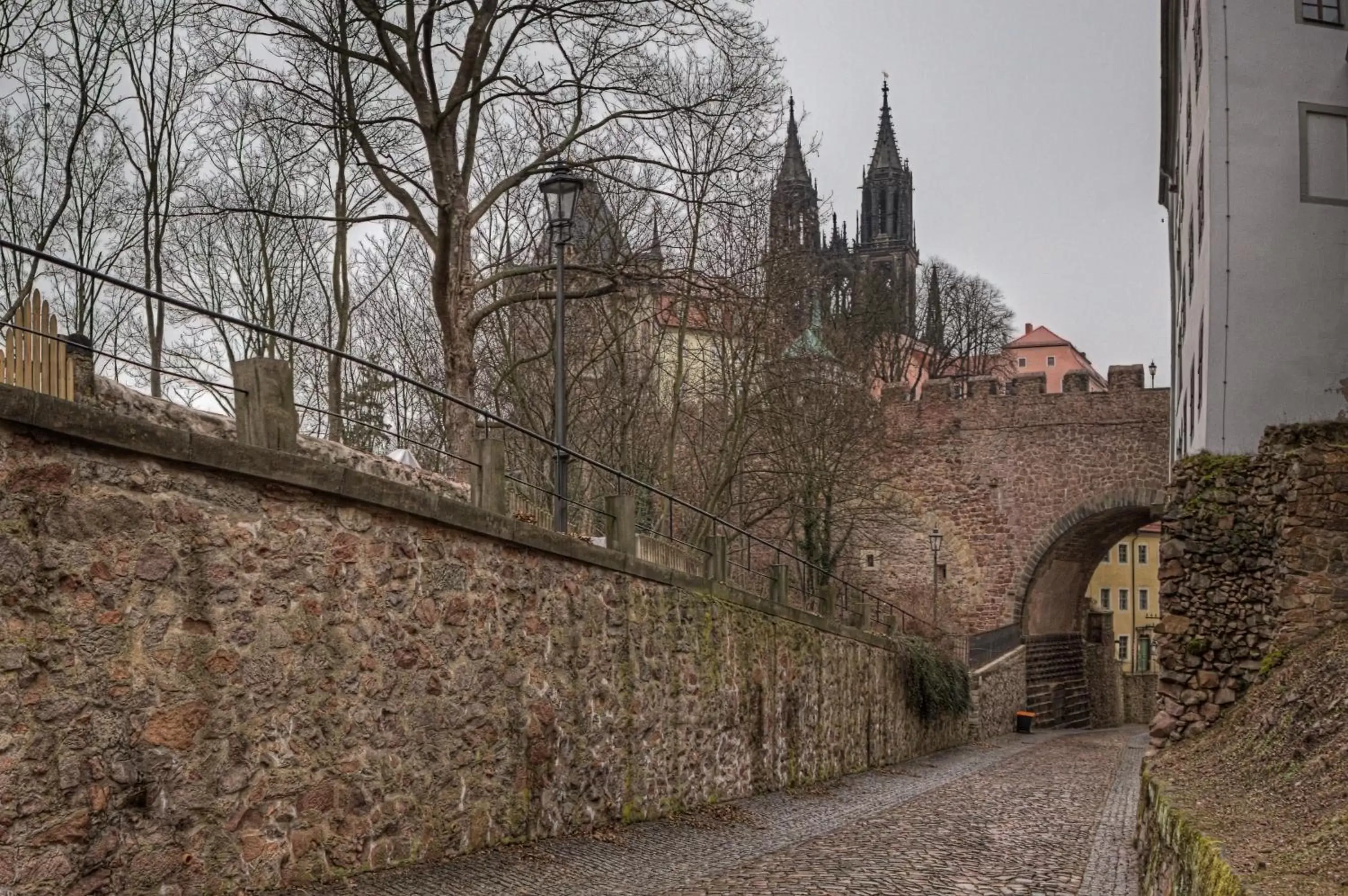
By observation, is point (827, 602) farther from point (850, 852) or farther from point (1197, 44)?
point (1197, 44)

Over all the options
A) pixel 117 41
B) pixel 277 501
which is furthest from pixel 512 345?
pixel 277 501

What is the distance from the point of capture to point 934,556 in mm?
37656

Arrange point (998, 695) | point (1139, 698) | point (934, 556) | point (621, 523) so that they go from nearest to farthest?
point (621, 523) < point (998, 695) < point (934, 556) < point (1139, 698)

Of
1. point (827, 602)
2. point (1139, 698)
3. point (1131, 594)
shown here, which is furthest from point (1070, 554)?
point (1131, 594)

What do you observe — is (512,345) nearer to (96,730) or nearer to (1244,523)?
(1244,523)

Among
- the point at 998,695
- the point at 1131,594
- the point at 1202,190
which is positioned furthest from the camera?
the point at 1131,594

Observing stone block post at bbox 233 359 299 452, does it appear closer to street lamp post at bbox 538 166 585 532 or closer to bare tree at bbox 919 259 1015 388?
street lamp post at bbox 538 166 585 532

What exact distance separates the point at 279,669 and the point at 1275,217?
10.9 m

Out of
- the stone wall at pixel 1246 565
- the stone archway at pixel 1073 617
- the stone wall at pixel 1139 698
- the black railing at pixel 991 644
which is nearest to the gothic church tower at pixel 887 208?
the stone wall at pixel 1139 698

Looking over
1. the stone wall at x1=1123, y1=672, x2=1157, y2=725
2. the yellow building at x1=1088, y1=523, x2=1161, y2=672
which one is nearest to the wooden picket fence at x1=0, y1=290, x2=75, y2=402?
the stone wall at x1=1123, y1=672, x2=1157, y2=725

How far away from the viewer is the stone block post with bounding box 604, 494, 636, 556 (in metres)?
13.2

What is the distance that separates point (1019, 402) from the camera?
37906mm

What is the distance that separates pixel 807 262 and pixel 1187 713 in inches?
523

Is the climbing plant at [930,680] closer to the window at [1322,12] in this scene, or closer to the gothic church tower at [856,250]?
the gothic church tower at [856,250]
